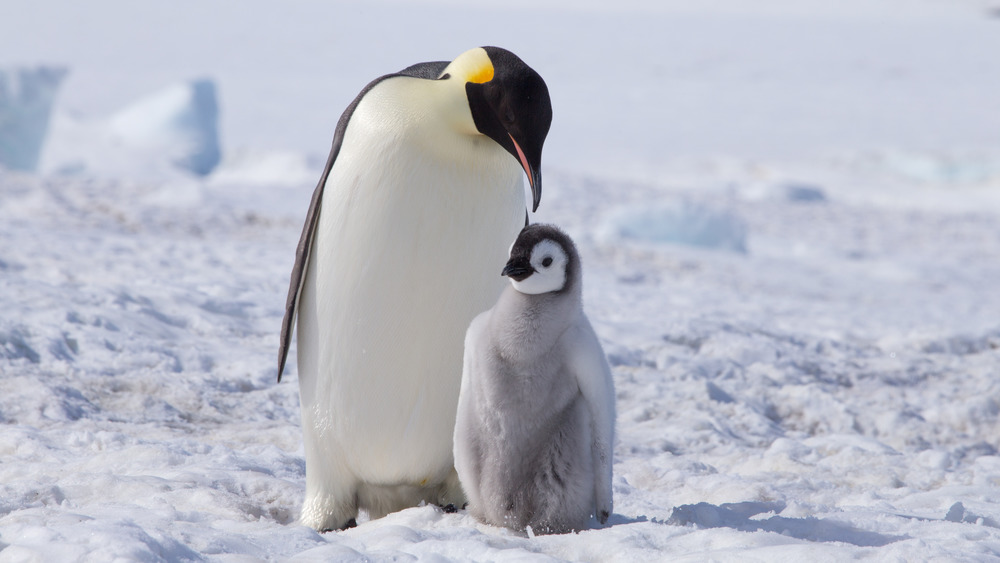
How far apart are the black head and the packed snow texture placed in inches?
555

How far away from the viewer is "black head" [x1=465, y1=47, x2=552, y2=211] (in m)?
2.24

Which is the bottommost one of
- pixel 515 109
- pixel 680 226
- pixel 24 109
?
pixel 680 226

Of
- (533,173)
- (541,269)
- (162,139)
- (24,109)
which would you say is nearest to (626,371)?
(533,173)

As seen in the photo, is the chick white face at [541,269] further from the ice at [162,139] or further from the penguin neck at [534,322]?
the ice at [162,139]

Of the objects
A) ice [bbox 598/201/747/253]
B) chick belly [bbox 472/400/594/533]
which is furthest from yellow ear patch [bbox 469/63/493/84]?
ice [bbox 598/201/747/253]

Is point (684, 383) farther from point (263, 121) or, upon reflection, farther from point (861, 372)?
point (263, 121)

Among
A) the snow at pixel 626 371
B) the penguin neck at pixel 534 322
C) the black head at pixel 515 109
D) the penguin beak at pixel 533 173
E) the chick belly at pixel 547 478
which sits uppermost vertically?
the black head at pixel 515 109

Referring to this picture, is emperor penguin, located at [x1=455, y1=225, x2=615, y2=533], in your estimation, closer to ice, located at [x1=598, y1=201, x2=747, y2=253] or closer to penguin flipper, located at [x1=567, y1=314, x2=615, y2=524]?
penguin flipper, located at [x1=567, y1=314, x2=615, y2=524]

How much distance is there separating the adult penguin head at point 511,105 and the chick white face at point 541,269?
9.0 inches

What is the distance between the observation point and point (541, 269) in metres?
2.02

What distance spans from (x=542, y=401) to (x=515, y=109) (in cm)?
69

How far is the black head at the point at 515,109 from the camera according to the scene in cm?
224

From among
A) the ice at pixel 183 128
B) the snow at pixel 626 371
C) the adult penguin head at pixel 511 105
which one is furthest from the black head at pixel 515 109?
the ice at pixel 183 128

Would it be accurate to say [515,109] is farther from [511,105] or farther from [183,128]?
[183,128]
